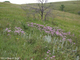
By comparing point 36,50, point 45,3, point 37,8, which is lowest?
point 36,50

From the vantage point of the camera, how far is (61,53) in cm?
372

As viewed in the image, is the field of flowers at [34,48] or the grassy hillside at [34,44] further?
the grassy hillside at [34,44]

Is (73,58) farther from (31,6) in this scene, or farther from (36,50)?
(31,6)

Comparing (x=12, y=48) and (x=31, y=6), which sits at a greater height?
(x=31, y=6)

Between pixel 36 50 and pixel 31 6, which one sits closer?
pixel 36 50

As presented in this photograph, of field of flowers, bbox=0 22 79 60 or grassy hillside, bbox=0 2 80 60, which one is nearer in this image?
field of flowers, bbox=0 22 79 60

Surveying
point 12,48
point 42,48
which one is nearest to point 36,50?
point 42,48

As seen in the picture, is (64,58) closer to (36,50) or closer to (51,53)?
(51,53)

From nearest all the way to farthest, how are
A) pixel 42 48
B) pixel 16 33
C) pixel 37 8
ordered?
pixel 42 48 → pixel 16 33 → pixel 37 8

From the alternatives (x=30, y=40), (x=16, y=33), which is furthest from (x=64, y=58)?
(x=16, y=33)

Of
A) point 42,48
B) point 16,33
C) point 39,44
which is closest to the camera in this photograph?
point 42,48

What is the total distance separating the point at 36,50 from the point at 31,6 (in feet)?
34.2

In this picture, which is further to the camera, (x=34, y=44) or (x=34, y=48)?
(x=34, y=44)

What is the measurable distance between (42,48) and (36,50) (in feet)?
1.23
